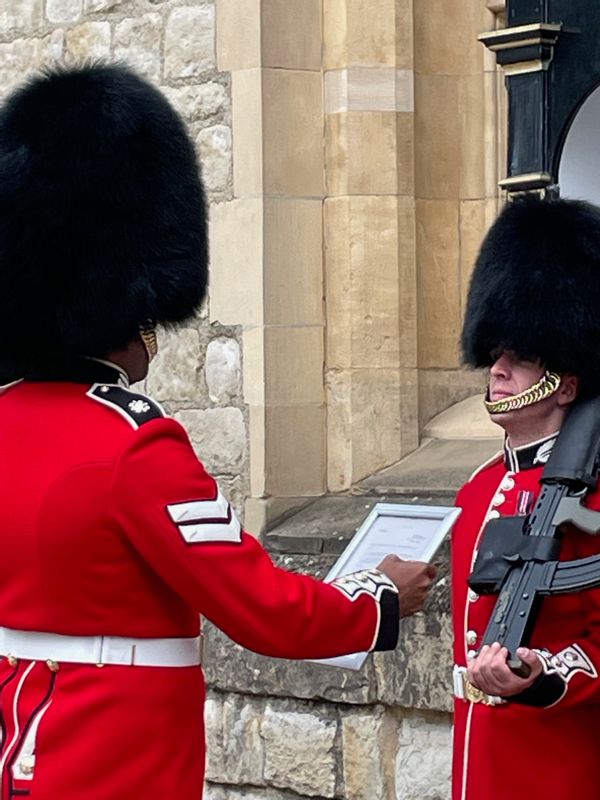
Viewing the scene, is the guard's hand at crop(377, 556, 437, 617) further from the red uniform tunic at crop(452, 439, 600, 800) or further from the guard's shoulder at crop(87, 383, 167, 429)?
the guard's shoulder at crop(87, 383, 167, 429)

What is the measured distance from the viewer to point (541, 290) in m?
3.86

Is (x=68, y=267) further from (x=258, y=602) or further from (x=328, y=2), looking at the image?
(x=328, y=2)

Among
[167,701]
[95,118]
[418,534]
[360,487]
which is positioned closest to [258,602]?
[167,701]

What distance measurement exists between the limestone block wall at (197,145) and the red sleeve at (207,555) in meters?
2.22

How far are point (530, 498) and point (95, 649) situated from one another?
88 centimetres

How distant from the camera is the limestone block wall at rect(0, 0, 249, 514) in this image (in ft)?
18.5

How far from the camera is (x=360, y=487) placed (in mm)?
5602

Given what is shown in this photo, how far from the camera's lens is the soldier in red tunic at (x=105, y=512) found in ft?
10.8

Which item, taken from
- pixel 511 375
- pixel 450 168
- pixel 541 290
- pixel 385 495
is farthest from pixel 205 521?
pixel 450 168

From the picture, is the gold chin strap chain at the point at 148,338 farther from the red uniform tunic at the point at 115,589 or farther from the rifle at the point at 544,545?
the rifle at the point at 544,545

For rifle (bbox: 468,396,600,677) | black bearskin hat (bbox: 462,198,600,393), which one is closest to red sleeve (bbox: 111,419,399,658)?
rifle (bbox: 468,396,600,677)

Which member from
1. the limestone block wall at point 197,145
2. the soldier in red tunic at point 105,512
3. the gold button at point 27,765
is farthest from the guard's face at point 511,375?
the limestone block wall at point 197,145

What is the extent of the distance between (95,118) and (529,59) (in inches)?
66.5

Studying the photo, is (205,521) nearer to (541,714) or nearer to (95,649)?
(95,649)
